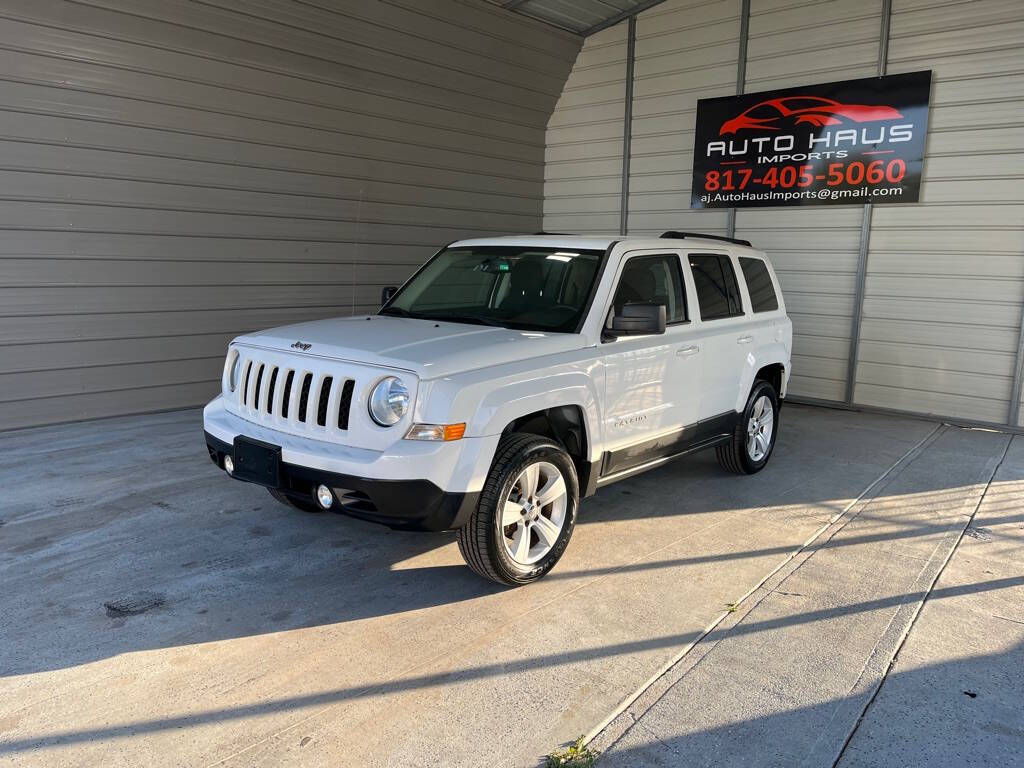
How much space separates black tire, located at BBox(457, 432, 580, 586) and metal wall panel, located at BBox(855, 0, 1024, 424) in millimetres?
6682

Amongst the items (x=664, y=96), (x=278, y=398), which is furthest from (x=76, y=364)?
(x=664, y=96)

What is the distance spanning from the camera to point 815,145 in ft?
31.7

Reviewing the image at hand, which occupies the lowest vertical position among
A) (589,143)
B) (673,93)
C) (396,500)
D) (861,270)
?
(396,500)

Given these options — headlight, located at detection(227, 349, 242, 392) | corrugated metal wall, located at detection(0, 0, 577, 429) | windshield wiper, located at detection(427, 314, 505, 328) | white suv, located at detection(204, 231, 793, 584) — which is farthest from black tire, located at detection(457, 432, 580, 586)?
corrugated metal wall, located at detection(0, 0, 577, 429)

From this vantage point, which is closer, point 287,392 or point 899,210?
point 287,392

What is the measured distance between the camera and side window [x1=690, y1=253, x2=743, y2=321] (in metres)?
5.46

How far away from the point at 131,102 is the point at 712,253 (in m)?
5.60

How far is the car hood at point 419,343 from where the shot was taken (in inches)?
147

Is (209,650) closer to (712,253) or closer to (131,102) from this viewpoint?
(712,253)

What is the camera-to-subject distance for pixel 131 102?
7484mm

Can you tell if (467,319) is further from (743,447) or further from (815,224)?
(815,224)

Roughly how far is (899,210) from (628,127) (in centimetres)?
403

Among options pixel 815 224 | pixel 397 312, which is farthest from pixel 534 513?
pixel 815 224

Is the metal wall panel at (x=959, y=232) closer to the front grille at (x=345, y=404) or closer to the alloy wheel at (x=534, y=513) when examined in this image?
the alloy wheel at (x=534, y=513)
